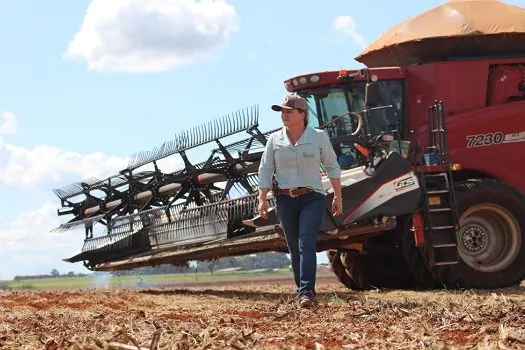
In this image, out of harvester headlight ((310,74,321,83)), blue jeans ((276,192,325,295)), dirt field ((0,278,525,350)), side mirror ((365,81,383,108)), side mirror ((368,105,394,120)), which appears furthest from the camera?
harvester headlight ((310,74,321,83))

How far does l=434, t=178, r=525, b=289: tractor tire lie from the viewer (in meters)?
11.7

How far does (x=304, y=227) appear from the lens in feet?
27.4

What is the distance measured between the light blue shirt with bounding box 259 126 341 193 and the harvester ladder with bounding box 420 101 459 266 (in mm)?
3176

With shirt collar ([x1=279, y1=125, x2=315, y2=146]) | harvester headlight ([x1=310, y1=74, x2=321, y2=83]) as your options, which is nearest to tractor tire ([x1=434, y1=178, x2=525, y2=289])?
harvester headlight ([x1=310, y1=74, x2=321, y2=83])

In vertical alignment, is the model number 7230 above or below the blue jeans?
above

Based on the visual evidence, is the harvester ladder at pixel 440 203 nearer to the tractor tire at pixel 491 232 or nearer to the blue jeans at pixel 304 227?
the tractor tire at pixel 491 232

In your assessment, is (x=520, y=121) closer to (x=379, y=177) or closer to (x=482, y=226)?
(x=482, y=226)

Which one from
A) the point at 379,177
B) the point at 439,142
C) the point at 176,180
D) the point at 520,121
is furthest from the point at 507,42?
the point at 176,180

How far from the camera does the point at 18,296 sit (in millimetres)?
10812

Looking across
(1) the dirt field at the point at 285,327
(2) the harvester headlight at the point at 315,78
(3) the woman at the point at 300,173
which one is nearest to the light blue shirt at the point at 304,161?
(3) the woman at the point at 300,173

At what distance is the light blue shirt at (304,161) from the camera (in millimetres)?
8383

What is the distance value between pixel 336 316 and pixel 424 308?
2.43 ft

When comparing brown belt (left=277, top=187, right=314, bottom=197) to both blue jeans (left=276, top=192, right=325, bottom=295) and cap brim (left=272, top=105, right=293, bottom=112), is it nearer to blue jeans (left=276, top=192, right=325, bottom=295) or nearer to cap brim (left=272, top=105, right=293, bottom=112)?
blue jeans (left=276, top=192, right=325, bottom=295)

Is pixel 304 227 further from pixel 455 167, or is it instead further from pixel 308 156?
pixel 455 167
